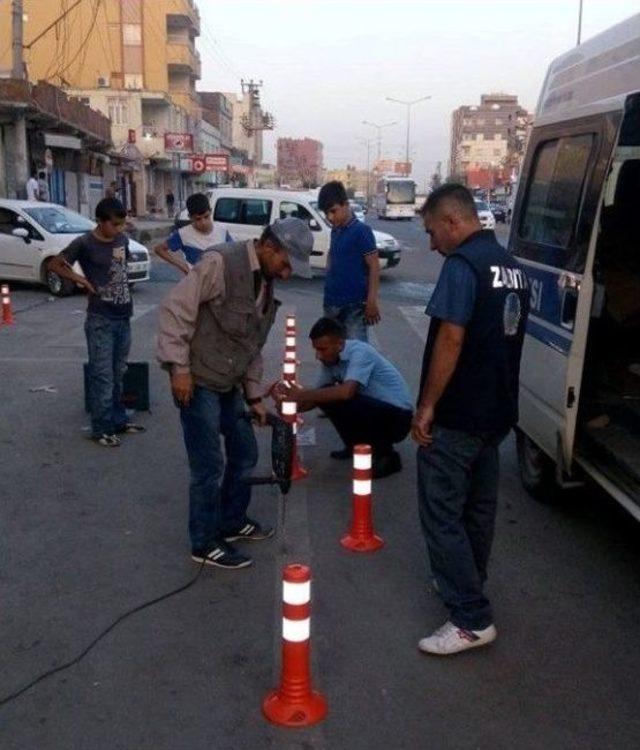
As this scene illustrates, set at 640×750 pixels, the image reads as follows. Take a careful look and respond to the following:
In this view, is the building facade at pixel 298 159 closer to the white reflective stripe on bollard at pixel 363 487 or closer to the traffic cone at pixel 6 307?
the traffic cone at pixel 6 307

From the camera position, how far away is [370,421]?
582cm

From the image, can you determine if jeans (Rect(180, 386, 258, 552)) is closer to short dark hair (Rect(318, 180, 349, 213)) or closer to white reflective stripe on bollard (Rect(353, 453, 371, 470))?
white reflective stripe on bollard (Rect(353, 453, 371, 470))

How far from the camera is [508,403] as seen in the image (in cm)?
347

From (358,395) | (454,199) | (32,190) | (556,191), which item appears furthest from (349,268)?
(32,190)

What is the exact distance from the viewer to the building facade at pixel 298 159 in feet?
436

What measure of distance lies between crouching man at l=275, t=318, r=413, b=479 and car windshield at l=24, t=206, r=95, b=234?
11.9m

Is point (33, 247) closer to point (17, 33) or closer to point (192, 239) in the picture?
point (17, 33)

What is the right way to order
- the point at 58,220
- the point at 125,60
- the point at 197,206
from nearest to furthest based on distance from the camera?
the point at 197,206
the point at 58,220
the point at 125,60

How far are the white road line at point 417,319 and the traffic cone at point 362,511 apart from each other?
7.45 meters

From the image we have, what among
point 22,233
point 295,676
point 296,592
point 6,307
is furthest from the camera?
point 22,233

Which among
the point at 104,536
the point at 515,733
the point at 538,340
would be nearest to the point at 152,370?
the point at 104,536

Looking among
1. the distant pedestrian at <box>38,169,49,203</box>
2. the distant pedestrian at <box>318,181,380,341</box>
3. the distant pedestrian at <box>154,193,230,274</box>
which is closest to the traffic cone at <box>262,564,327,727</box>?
the distant pedestrian at <box>318,181,380,341</box>

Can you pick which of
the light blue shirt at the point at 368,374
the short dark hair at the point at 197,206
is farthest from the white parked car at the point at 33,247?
the light blue shirt at the point at 368,374

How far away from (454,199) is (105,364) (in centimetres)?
380
